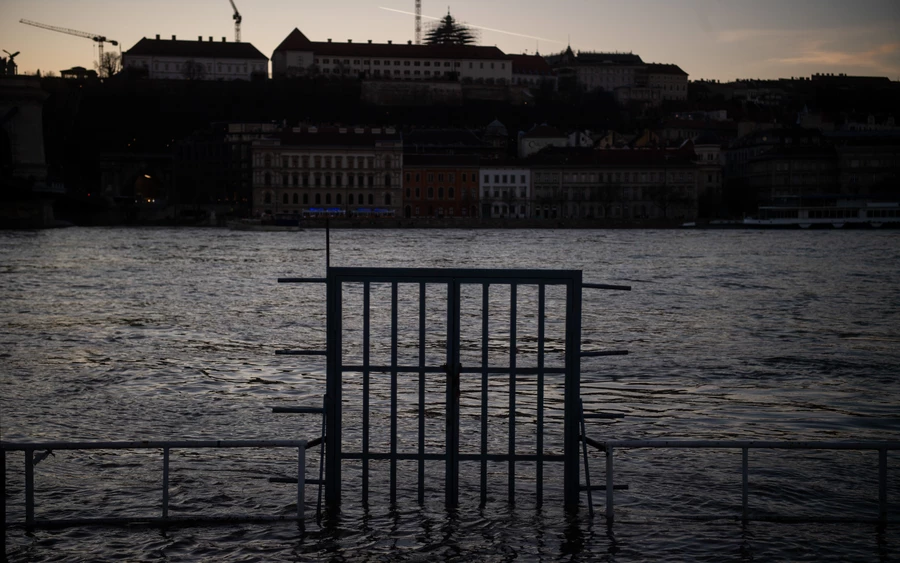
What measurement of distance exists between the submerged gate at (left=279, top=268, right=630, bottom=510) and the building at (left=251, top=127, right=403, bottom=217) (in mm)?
69806

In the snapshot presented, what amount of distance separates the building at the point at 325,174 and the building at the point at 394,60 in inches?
1487

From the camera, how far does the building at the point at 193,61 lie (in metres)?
123

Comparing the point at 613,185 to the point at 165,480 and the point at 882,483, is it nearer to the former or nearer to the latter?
the point at 882,483

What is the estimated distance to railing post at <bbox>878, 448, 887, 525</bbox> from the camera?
6.92 metres

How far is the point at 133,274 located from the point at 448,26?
114091 mm

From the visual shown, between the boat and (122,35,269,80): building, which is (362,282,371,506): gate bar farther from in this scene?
(122,35,269,80): building

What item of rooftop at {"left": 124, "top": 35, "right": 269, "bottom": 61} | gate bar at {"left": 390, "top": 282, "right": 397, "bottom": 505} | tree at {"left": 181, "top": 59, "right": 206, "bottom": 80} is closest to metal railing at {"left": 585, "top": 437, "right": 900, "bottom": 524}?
gate bar at {"left": 390, "top": 282, "right": 397, "bottom": 505}

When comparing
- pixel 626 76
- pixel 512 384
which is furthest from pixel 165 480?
pixel 626 76

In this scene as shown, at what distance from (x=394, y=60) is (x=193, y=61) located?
2139 centimetres

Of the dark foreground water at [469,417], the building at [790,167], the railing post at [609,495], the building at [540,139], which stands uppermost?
the building at [540,139]

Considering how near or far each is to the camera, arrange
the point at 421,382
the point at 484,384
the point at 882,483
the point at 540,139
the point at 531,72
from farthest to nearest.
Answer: the point at 531,72
the point at 540,139
the point at 421,382
the point at 484,384
the point at 882,483

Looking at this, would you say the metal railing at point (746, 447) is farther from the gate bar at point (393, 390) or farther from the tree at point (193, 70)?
the tree at point (193, 70)

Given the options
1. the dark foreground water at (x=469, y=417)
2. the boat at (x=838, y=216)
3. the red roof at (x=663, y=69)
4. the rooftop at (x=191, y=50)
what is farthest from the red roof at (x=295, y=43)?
the dark foreground water at (x=469, y=417)

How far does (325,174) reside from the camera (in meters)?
88.9
